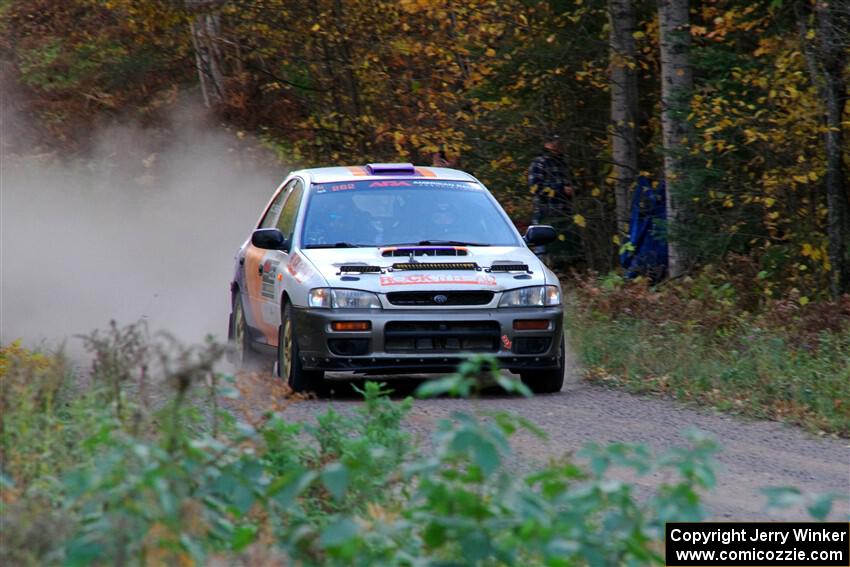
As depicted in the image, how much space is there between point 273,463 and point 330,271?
15.4 feet

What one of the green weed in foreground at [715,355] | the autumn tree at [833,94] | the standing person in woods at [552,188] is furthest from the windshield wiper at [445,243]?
the standing person in woods at [552,188]

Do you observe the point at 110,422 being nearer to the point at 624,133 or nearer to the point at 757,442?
the point at 757,442

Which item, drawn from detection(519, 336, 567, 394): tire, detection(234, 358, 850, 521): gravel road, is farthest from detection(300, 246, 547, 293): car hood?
detection(234, 358, 850, 521): gravel road

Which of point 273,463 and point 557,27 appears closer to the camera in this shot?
point 273,463

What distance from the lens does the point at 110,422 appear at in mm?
5688

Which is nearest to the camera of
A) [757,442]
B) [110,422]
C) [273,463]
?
[110,422]

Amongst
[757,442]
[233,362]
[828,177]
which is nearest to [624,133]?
[828,177]

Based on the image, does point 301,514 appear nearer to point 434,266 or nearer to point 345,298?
point 345,298

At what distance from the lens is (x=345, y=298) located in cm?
1084

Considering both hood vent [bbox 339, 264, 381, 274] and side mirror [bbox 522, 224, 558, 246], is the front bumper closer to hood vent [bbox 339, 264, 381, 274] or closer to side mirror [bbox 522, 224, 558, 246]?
hood vent [bbox 339, 264, 381, 274]

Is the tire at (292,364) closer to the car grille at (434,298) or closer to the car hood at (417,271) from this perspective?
the car hood at (417,271)

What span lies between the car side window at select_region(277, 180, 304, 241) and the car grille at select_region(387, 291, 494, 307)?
1.40 m

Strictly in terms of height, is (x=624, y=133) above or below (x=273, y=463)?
above

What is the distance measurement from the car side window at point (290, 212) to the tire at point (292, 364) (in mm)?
856
